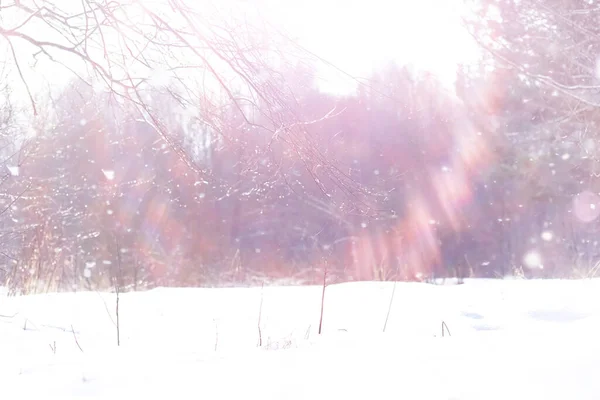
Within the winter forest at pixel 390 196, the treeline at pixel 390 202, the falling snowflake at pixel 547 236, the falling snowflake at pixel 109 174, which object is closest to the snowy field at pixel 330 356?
the winter forest at pixel 390 196

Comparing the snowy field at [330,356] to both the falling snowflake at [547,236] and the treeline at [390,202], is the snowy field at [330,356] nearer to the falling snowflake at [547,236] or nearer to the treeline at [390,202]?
the treeline at [390,202]

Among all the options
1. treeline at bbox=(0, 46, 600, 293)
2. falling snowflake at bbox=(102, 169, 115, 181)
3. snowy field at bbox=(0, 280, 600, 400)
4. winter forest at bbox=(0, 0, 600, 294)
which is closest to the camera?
snowy field at bbox=(0, 280, 600, 400)

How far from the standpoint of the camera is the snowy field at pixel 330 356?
141cm

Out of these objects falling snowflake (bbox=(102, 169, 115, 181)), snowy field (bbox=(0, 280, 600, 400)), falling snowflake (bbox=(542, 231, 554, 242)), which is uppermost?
falling snowflake (bbox=(102, 169, 115, 181))

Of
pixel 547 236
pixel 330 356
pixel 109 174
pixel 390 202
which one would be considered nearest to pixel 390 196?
pixel 390 202

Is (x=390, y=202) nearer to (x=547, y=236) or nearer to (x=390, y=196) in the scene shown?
(x=390, y=196)

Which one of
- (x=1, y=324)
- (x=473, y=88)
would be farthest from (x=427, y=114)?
(x=1, y=324)

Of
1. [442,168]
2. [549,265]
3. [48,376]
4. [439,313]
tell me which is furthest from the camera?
[442,168]

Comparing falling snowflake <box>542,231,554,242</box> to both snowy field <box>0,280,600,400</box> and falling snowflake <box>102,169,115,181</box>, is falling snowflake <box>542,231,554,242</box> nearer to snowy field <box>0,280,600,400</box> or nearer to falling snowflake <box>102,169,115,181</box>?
snowy field <box>0,280,600,400</box>

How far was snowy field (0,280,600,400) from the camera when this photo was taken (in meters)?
1.41

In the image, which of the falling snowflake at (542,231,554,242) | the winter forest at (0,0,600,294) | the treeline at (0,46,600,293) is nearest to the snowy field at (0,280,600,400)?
the winter forest at (0,0,600,294)

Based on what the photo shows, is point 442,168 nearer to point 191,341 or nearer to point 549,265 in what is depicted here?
point 549,265

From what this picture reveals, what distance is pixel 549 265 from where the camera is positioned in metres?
14.4

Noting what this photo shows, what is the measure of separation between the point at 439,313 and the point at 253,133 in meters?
1.88
